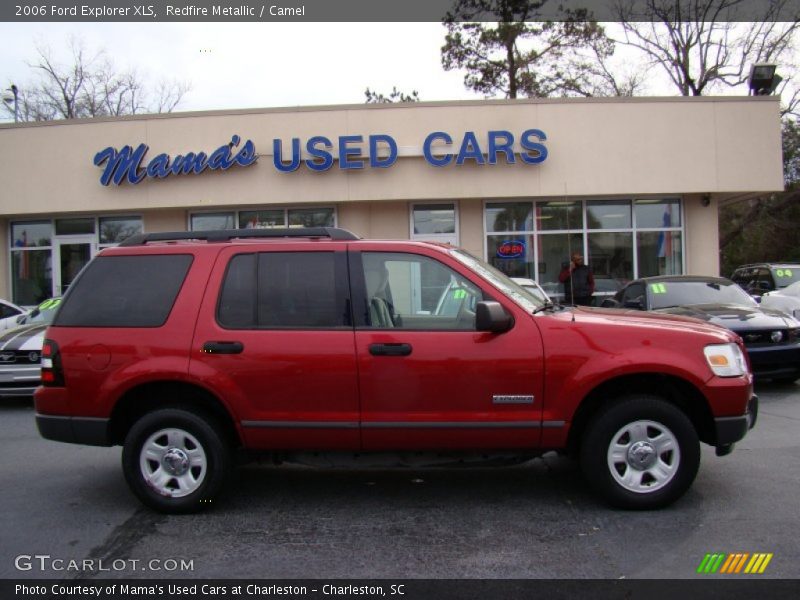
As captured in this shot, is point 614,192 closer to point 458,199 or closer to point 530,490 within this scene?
point 458,199

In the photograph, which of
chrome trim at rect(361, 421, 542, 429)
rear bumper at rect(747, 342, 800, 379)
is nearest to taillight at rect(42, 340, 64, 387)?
chrome trim at rect(361, 421, 542, 429)

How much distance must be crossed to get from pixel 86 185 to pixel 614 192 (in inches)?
484

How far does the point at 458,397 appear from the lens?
4117 millimetres

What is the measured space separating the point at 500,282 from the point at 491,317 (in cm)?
60

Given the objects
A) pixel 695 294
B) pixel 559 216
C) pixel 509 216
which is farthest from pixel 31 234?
pixel 695 294

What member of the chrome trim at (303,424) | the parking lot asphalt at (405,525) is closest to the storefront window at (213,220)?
the parking lot asphalt at (405,525)

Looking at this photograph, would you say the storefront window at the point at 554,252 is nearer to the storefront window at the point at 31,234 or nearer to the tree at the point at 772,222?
the storefront window at the point at 31,234

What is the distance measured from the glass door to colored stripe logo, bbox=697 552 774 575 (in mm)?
15752

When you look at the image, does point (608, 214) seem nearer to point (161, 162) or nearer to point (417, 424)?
point (161, 162)

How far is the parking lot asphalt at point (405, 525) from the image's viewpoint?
3555 millimetres

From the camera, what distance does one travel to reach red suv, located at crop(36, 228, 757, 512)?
4113 millimetres

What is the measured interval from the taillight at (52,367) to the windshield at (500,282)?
2.81 meters

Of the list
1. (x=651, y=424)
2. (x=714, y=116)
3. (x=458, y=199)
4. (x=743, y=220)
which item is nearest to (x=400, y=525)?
(x=651, y=424)

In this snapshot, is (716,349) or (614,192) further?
(614,192)
